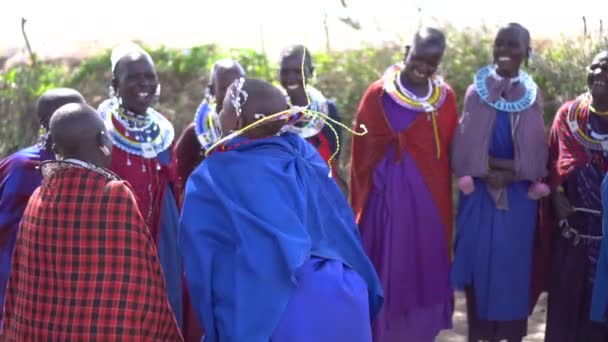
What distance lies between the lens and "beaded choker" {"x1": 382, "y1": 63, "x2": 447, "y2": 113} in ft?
18.8

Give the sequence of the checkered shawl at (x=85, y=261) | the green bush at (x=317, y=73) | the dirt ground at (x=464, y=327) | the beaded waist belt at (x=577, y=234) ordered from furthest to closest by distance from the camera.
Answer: the green bush at (x=317, y=73) < the dirt ground at (x=464, y=327) < the beaded waist belt at (x=577, y=234) < the checkered shawl at (x=85, y=261)

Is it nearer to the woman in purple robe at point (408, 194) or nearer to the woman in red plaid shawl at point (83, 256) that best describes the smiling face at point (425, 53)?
the woman in purple robe at point (408, 194)

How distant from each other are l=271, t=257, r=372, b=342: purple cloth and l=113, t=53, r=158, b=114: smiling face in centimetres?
185

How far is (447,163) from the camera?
589 centimetres

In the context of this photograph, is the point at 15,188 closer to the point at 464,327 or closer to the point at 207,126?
the point at 207,126

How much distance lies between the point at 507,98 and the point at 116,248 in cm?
307

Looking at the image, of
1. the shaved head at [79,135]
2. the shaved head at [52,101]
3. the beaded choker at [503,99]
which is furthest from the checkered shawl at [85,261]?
the beaded choker at [503,99]

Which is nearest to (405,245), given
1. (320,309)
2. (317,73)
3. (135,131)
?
(135,131)

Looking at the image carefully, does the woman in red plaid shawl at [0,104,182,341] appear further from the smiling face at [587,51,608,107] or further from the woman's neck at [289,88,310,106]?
the smiling face at [587,51,608,107]

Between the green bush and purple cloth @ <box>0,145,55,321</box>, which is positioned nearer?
purple cloth @ <box>0,145,55,321</box>

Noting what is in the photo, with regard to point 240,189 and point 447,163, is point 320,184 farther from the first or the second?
point 447,163

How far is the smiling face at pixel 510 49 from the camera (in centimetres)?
559

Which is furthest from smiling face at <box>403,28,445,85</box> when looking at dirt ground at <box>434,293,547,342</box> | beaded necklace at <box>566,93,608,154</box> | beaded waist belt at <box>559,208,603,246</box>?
dirt ground at <box>434,293,547,342</box>

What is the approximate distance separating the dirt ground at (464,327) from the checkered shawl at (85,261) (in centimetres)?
352
